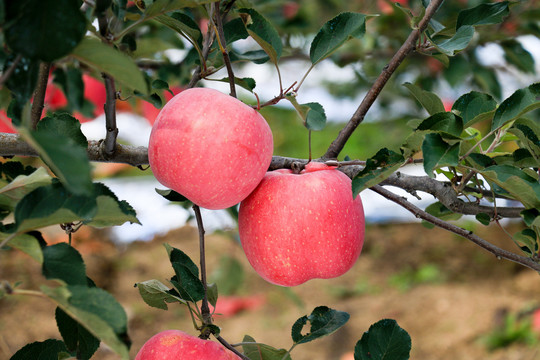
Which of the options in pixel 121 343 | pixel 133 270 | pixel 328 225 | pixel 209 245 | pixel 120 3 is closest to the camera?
pixel 121 343

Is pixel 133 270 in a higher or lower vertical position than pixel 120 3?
lower

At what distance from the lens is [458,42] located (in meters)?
0.53

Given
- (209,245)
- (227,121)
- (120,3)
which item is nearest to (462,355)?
(209,245)

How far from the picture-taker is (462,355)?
180 centimetres

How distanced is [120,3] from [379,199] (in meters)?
2.38

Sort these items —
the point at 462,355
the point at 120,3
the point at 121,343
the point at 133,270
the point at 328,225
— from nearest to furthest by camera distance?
1. the point at 121,343
2. the point at 120,3
3. the point at 328,225
4. the point at 462,355
5. the point at 133,270

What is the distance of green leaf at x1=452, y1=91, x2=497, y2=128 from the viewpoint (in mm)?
562

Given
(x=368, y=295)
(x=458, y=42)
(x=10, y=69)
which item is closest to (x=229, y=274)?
(x=368, y=295)

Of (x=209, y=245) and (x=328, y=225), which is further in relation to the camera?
(x=209, y=245)

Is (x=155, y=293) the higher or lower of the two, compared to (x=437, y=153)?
lower

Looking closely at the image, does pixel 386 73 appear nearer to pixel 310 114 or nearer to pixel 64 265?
pixel 310 114

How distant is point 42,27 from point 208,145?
0.21m

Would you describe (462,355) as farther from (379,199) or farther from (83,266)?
(83,266)

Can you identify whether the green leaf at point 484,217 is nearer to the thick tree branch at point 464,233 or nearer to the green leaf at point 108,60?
the thick tree branch at point 464,233
